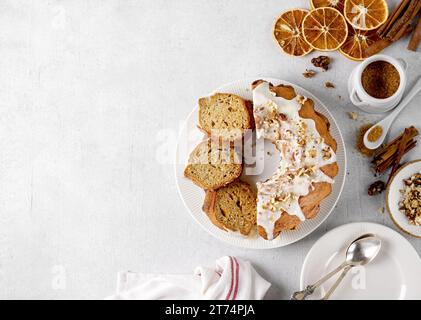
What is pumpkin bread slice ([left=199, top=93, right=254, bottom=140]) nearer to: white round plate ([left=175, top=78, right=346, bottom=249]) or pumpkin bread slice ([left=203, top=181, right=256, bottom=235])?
white round plate ([left=175, top=78, right=346, bottom=249])

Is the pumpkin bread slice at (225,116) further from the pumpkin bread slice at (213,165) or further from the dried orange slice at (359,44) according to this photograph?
the dried orange slice at (359,44)

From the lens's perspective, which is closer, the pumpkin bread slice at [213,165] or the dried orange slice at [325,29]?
the pumpkin bread slice at [213,165]

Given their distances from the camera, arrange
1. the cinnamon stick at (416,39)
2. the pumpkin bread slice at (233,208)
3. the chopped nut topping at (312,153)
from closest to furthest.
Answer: the chopped nut topping at (312,153), the pumpkin bread slice at (233,208), the cinnamon stick at (416,39)

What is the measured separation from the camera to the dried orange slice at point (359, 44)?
208 centimetres

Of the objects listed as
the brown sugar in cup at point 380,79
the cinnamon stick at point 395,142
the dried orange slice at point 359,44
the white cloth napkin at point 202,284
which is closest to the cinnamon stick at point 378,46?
the dried orange slice at point 359,44

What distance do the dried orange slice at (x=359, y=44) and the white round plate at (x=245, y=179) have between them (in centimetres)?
24

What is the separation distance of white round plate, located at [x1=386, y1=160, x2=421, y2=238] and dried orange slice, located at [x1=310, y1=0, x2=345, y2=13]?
2.17ft

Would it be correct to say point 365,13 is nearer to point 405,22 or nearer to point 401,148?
point 405,22

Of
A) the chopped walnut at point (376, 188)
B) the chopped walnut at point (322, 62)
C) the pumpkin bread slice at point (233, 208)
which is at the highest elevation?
the chopped walnut at point (322, 62)

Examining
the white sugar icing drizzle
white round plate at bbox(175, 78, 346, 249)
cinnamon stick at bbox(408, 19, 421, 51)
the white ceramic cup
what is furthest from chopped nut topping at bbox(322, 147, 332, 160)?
cinnamon stick at bbox(408, 19, 421, 51)

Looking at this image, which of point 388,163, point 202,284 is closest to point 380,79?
point 388,163

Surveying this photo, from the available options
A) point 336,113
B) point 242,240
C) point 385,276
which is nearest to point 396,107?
point 336,113

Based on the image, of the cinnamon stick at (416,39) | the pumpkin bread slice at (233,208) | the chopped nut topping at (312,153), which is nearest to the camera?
the chopped nut topping at (312,153)
